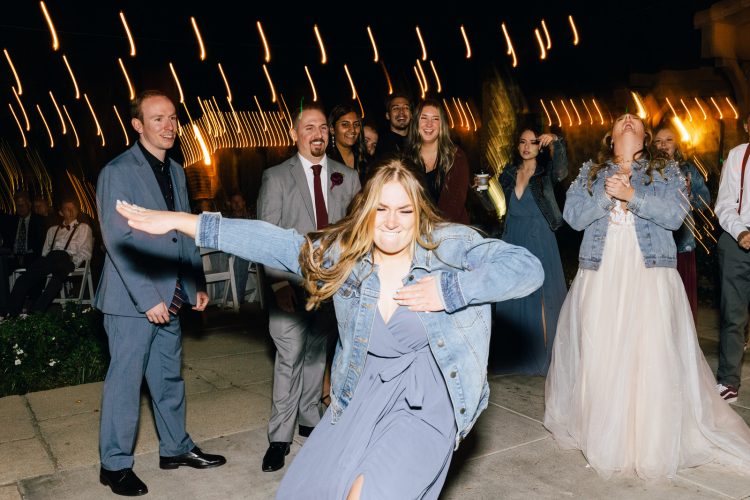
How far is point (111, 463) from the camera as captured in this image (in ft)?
12.5

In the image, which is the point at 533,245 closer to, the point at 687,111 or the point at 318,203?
the point at 318,203

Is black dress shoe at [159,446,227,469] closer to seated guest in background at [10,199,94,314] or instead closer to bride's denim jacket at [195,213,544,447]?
bride's denim jacket at [195,213,544,447]

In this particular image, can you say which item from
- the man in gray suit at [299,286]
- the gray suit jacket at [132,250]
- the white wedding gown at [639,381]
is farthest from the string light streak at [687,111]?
the gray suit jacket at [132,250]

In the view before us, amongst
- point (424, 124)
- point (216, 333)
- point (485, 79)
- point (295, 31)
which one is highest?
point (295, 31)

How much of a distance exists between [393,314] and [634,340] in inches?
83.4

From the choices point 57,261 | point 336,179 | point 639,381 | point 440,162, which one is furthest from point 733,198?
point 57,261

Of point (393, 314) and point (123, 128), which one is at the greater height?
point (123, 128)

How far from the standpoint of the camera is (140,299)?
3.75 m

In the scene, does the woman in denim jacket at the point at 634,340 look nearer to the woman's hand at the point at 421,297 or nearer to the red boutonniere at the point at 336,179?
the red boutonniere at the point at 336,179

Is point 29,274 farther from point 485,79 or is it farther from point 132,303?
point 485,79

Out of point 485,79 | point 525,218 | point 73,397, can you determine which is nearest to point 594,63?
point 485,79

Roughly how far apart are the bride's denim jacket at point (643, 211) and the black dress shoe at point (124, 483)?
310 cm

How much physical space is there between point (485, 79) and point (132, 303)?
9966 millimetres

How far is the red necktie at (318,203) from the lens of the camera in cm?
452
